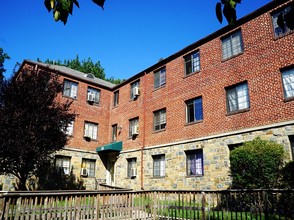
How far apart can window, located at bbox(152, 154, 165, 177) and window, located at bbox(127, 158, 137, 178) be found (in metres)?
2.06

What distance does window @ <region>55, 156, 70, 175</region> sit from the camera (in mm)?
19594

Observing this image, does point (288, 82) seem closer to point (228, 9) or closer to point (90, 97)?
point (228, 9)

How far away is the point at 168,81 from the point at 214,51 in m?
4.25

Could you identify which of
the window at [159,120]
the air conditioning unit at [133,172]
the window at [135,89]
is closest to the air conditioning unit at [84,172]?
the air conditioning unit at [133,172]

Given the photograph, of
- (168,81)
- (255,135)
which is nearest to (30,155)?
(168,81)

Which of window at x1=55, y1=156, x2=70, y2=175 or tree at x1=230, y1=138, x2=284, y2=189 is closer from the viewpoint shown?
tree at x1=230, y1=138, x2=284, y2=189

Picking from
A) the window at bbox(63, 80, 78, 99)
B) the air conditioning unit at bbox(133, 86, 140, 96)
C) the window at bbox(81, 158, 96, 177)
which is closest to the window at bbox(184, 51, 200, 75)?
the air conditioning unit at bbox(133, 86, 140, 96)

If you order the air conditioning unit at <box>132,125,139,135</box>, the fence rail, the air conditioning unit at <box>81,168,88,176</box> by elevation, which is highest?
the air conditioning unit at <box>132,125,139,135</box>

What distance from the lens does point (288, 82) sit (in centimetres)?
1164

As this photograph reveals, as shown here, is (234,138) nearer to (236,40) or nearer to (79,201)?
(236,40)

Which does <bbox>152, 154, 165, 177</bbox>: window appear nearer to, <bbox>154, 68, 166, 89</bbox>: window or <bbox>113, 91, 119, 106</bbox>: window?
<bbox>154, 68, 166, 89</bbox>: window

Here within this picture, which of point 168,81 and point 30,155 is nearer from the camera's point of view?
point 30,155

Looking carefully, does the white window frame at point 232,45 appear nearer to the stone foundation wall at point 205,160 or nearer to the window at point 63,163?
the stone foundation wall at point 205,160

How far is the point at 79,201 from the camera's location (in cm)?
805
